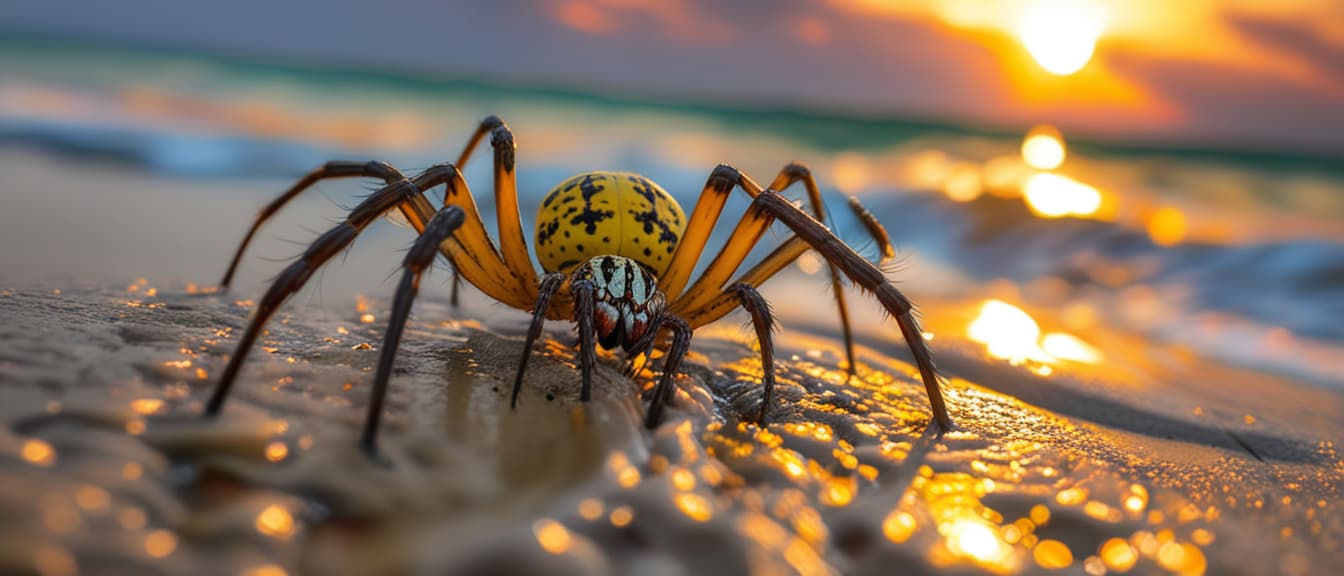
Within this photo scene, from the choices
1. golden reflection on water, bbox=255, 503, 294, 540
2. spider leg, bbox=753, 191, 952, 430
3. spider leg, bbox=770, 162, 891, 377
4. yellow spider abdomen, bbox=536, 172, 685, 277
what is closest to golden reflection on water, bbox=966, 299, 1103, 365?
spider leg, bbox=770, 162, 891, 377

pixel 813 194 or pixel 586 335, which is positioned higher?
pixel 813 194

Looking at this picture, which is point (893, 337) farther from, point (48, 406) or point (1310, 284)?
point (1310, 284)

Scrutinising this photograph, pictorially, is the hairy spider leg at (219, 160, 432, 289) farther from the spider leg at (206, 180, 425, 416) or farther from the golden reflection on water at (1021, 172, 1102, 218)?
the golden reflection on water at (1021, 172, 1102, 218)

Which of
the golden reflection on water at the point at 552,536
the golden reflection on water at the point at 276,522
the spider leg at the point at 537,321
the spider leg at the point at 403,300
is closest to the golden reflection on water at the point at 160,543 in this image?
the golden reflection on water at the point at 276,522

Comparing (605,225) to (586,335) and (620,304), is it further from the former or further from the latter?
(586,335)

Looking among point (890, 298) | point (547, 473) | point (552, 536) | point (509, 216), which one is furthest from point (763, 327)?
point (552, 536)

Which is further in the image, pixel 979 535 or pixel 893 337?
pixel 893 337

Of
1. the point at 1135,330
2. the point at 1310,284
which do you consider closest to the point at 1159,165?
the point at 1310,284
